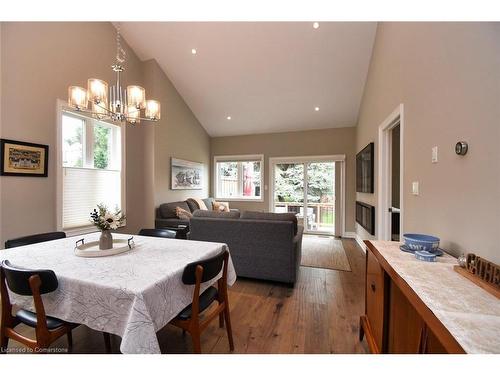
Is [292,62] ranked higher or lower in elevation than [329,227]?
higher

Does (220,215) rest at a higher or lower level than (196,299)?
higher

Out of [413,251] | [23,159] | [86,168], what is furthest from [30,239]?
[413,251]

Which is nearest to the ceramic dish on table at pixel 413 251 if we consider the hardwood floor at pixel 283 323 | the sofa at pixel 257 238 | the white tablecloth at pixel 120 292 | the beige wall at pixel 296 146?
the hardwood floor at pixel 283 323

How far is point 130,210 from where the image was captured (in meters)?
4.11

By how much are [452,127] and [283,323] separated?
1.94 m

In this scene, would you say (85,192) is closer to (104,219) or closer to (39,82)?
(39,82)

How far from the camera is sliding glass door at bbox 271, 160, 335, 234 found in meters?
5.66

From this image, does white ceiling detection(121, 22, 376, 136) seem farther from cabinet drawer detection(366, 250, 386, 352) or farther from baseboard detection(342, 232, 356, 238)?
cabinet drawer detection(366, 250, 386, 352)

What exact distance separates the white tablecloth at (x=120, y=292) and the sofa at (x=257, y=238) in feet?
3.86

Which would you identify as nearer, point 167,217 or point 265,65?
point 265,65

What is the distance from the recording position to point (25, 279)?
3.61 feet
